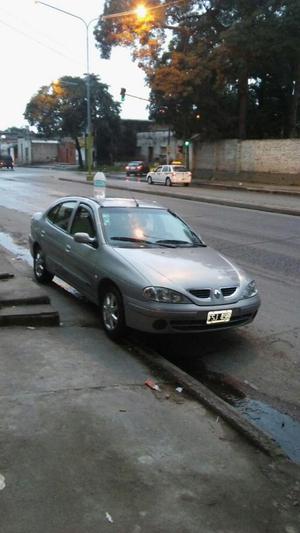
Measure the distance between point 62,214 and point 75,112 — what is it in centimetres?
6131

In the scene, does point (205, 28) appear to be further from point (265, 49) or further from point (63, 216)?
point (63, 216)

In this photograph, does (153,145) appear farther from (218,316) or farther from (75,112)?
(218,316)

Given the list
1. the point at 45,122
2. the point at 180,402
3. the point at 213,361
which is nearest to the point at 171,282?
the point at 213,361

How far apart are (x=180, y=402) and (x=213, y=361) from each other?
50.7 inches

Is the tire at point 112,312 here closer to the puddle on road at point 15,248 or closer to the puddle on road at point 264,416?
the puddle on road at point 264,416

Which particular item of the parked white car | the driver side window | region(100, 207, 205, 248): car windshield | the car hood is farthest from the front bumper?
the parked white car

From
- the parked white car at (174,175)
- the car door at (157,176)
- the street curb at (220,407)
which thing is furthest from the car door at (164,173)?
the street curb at (220,407)

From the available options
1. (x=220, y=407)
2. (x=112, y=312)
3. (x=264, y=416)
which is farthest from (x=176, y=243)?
(x=220, y=407)

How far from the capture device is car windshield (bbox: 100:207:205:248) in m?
6.64

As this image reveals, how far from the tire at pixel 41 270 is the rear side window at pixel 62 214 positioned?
0.55 metres

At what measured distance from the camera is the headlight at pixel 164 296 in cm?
543

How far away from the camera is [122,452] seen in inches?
140

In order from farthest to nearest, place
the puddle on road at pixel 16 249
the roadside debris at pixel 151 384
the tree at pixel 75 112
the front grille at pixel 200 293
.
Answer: the tree at pixel 75 112, the puddle on road at pixel 16 249, the front grille at pixel 200 293, the roadside debris at pixel 151 384

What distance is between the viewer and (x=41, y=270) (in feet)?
27.8
